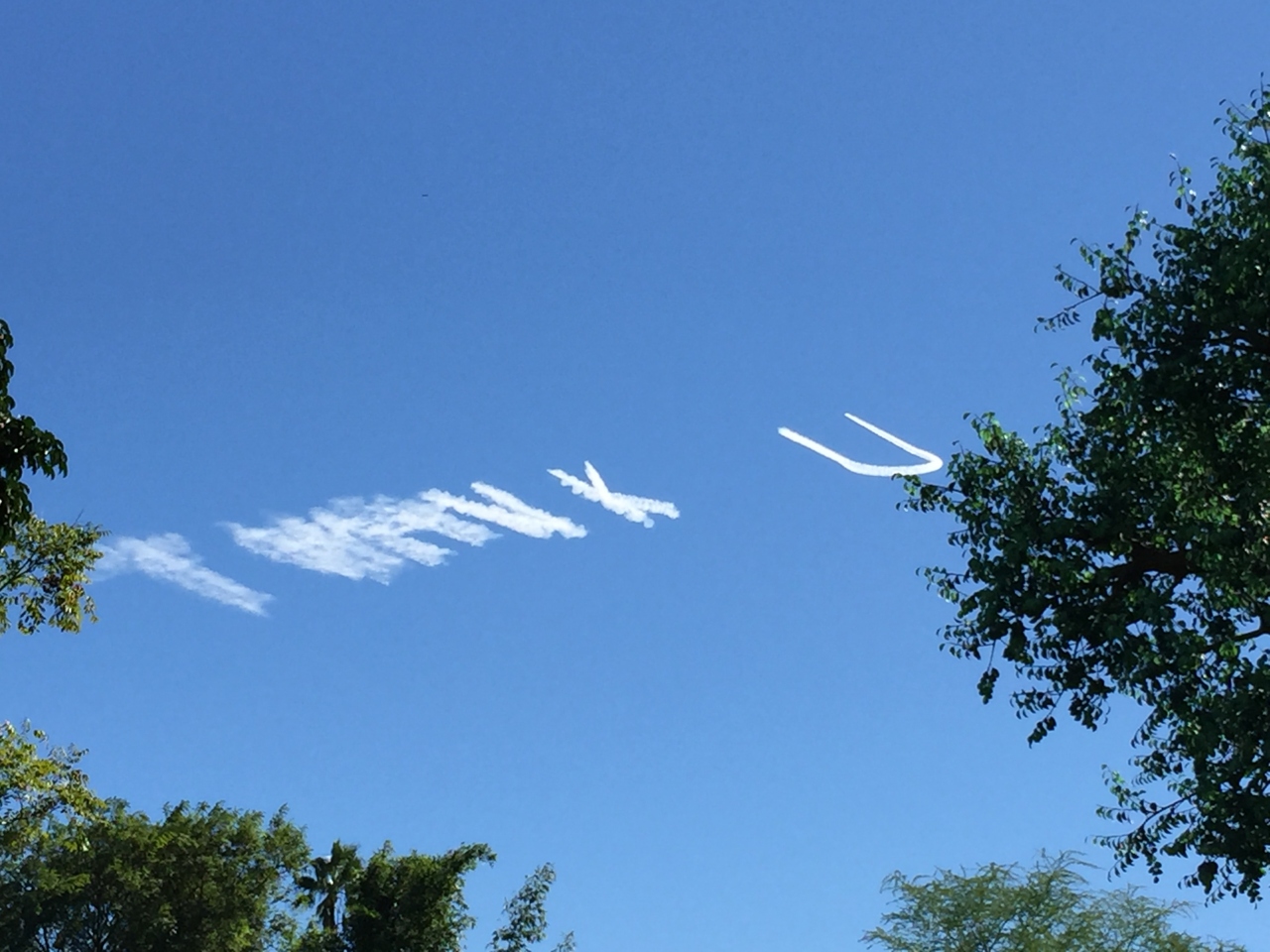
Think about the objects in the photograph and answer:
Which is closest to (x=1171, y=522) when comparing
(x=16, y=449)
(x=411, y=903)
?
(x=16, y=449)

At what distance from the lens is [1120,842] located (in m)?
25.3

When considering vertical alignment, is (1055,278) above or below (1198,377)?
above

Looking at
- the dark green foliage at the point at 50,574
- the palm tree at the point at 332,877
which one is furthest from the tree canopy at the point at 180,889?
the dark green foliage at the point at 50,574

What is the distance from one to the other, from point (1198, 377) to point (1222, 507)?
2.19 m

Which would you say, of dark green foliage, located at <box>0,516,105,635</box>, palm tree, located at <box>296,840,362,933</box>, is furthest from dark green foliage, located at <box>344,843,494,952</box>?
dark green foliage, located at <box>0,516,105,635</box>

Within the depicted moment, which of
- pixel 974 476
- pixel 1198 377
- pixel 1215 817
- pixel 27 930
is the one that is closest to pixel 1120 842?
pixel 1215 817

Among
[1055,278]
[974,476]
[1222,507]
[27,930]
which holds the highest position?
[1055,278]

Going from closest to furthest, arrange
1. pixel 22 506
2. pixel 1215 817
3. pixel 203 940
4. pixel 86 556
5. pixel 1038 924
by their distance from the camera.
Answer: pixel 22 506 < pixel 1215 817 < pixel 86 556 < pixel 1038 924 < pixel 203 940

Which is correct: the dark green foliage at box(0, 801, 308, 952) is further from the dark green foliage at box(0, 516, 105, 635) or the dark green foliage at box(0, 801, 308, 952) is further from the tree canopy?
the dark green foliage at box(0, 516, 105, 635)

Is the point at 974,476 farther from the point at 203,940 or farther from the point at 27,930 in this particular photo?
the point at 27,930

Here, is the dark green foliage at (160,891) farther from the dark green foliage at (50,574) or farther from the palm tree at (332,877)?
the dark green foliage at (50,574)

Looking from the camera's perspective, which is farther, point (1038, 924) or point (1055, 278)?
point (1038, 924)

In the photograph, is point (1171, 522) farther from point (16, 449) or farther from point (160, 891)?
point (160, 891)

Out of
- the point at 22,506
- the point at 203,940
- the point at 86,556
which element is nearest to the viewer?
the point at 22,506
